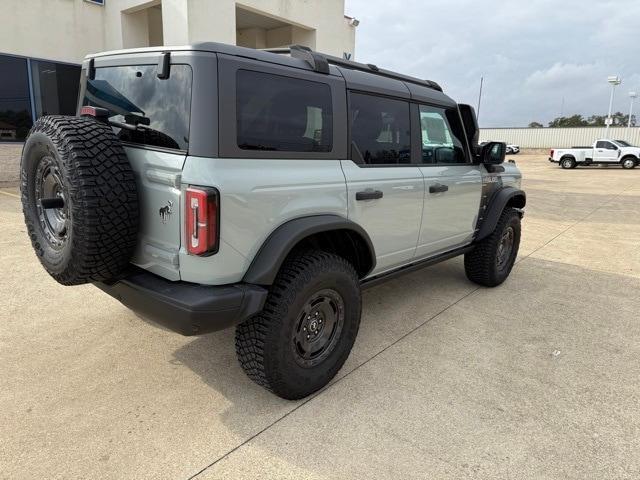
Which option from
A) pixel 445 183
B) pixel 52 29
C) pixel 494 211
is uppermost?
pixel 52 29

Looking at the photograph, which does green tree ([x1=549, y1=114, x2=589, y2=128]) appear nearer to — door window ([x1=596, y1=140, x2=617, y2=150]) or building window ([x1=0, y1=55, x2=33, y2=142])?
door window ([x1=596, y1=140, x2=617, y2=150])

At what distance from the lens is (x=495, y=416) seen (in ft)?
8.63

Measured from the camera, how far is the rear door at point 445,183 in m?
3.66

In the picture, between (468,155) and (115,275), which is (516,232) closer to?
(468,155)

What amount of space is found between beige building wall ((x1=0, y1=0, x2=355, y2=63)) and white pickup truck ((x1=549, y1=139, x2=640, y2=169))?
20.4 metres

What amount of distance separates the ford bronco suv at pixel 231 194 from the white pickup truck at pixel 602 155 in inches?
1125

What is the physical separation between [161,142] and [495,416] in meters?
2.45

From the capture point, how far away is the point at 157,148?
235cm

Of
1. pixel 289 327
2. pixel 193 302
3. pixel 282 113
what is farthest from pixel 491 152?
pixel 193 302

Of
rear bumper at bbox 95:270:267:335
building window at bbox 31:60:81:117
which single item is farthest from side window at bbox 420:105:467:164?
building window at bbox 31:60:81:117

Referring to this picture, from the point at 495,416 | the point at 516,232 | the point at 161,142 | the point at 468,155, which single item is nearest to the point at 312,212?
the point at 161,142

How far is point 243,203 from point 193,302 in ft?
1.79

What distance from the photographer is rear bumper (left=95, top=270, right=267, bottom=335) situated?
7.11 feet

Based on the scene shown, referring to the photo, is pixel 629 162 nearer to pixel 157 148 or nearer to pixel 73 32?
pixel 73 32
